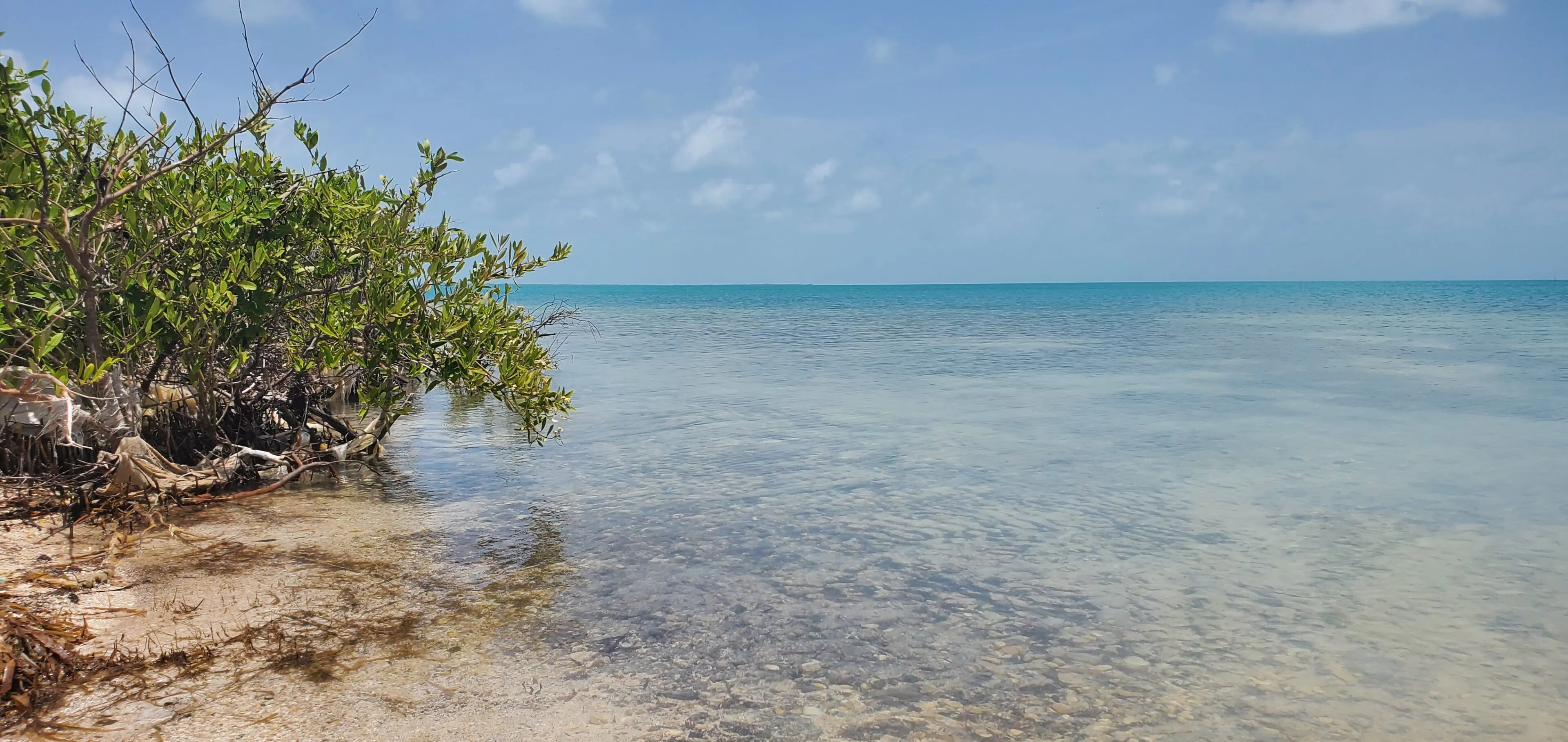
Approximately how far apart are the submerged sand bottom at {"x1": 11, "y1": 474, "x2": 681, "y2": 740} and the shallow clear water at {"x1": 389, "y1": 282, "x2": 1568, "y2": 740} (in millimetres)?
342

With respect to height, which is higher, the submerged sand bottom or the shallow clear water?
the submerged sand bottom

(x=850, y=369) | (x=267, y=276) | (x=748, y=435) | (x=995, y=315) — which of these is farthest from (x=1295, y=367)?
(x=995, y=315)

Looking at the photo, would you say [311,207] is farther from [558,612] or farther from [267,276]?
[558,612]

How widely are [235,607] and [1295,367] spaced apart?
64.2 feet

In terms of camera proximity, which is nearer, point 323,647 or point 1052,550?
point 323,647

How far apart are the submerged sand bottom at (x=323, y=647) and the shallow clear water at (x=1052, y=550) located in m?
0.34

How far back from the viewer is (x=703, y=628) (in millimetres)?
5105

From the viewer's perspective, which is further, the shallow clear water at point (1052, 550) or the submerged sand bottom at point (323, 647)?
the shallow clear water at point (1052, 550)

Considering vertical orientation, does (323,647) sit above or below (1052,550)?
above

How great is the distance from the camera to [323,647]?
4496 millimetres

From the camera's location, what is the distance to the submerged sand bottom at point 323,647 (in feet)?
12.5

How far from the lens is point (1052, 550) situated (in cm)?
667

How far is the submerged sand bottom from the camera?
12.5 feet

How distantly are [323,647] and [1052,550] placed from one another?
180 inches
